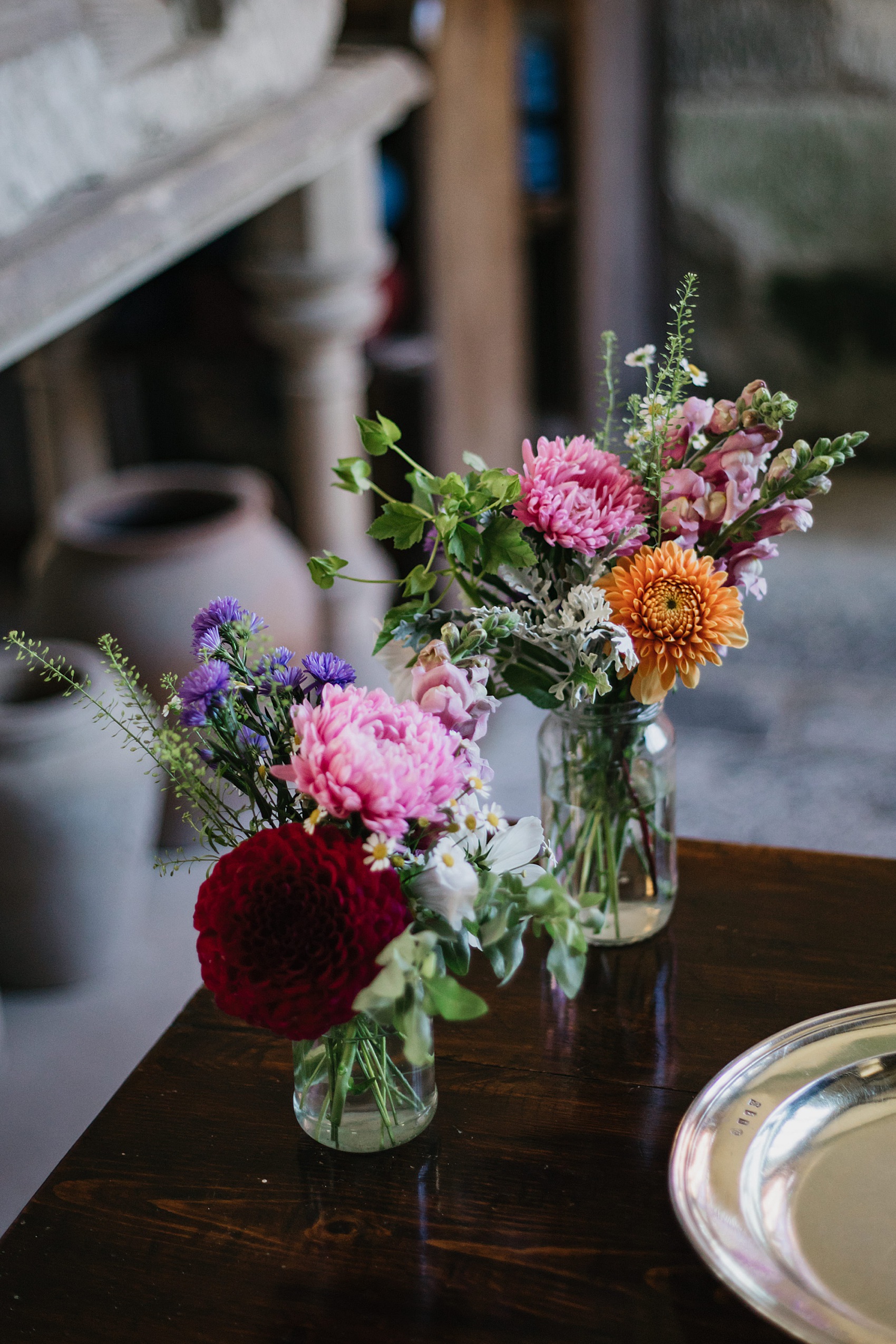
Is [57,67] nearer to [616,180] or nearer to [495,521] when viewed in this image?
[495,521]

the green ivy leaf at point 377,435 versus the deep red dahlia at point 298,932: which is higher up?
the green ivy leaf at point 377,435

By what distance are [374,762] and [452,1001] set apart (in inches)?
4.8

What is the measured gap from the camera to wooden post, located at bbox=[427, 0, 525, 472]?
A: 2.38m

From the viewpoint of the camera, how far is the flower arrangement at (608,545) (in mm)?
781

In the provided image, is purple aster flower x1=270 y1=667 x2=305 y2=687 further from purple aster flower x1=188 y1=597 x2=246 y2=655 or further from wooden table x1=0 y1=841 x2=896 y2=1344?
wooden table x1=0 y1=841 x2=896 y2=1344

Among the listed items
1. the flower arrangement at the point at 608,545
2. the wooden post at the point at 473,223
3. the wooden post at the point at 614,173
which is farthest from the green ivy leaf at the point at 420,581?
the wooden post at the point at 614,173

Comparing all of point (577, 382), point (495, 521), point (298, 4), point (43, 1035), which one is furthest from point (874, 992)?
point (577, 382)

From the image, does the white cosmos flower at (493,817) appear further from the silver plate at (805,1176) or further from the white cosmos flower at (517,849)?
the silver plate at (805,1176)

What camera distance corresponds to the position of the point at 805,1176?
0.77 metres

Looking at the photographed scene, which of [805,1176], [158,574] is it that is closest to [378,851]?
[805,1176]

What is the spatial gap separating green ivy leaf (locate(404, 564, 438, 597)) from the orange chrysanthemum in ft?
0.37

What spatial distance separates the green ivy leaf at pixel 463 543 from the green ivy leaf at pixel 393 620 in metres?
0.06

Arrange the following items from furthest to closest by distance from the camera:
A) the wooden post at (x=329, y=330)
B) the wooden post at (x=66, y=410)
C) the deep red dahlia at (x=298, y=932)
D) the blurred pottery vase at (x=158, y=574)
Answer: the wooden post at (x=66, y=410) < the wooden post at (x=329, y=330) < the blurred pottery vase at (x=158, y=574) < the deep red dahlia at (x=298, y=932)

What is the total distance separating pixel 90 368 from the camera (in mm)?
2441
